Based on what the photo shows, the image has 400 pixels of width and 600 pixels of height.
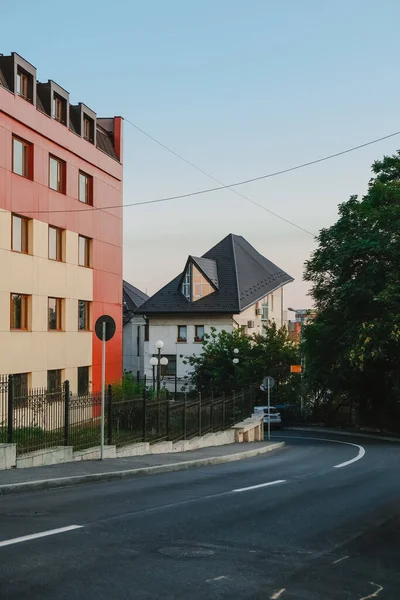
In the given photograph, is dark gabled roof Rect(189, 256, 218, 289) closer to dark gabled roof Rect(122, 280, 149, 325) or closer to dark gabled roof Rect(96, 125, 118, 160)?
dark gabled roof Rect(122, 280, 149, 325)

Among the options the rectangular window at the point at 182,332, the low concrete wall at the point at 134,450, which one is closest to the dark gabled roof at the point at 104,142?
the low concrete wall at the point at 134,450

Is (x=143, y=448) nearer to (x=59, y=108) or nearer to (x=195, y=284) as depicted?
(x=59, y=108)

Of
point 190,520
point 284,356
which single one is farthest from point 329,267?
point 190,520

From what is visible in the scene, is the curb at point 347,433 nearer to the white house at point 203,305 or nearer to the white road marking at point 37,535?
the white house at point 203,305

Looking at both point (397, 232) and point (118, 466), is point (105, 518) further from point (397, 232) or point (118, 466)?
point (397, 232)

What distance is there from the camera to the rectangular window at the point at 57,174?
109 ft

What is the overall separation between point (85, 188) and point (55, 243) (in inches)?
151

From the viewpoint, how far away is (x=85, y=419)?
1988 centimetres

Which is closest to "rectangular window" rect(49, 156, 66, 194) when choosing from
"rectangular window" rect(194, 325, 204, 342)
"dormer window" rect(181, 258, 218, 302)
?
"rectangular window" rect(194, 325, 204, 342)

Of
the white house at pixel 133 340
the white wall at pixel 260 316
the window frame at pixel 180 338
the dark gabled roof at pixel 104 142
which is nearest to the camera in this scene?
the dark gabled roof at pixel 104 142

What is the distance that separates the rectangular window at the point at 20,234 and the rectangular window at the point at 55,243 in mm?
1930

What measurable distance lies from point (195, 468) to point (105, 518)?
34.0 ft

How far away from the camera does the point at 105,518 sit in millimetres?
9812

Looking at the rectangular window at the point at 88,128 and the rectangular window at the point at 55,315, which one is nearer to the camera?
the rectangular window at the point at 55,315
